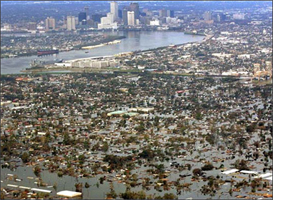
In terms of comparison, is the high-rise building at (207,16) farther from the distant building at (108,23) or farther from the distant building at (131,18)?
the distant building at (108,23)

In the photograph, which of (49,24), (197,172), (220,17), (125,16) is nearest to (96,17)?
(125,16)

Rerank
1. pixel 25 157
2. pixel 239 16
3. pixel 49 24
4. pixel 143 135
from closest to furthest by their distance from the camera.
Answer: pixel 25 157 → pixel 143 135 → pixel 239 16 → pixel 49 24

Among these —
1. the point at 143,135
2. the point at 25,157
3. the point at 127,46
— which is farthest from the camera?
the point at 127,46

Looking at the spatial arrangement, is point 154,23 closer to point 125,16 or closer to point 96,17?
point 125,16

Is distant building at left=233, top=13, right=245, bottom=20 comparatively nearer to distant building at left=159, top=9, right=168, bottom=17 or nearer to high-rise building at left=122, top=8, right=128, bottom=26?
distant building at left=159, top=9, right=168, bottom=17

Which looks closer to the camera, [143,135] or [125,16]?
[143,135]

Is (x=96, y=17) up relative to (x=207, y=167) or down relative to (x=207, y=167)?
up

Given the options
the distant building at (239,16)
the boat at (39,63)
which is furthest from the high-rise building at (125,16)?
the boat at (39,63)

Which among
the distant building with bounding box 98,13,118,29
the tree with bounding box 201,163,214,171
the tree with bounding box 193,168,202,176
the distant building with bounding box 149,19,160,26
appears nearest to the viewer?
the tree with bounding box 193,168,202,176

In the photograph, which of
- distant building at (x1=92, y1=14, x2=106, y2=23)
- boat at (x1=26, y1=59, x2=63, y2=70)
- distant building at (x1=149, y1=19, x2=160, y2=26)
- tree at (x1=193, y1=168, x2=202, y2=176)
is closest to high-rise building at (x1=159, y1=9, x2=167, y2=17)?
distant building at (x1=149, y1=19, x2=160, y2=26)
